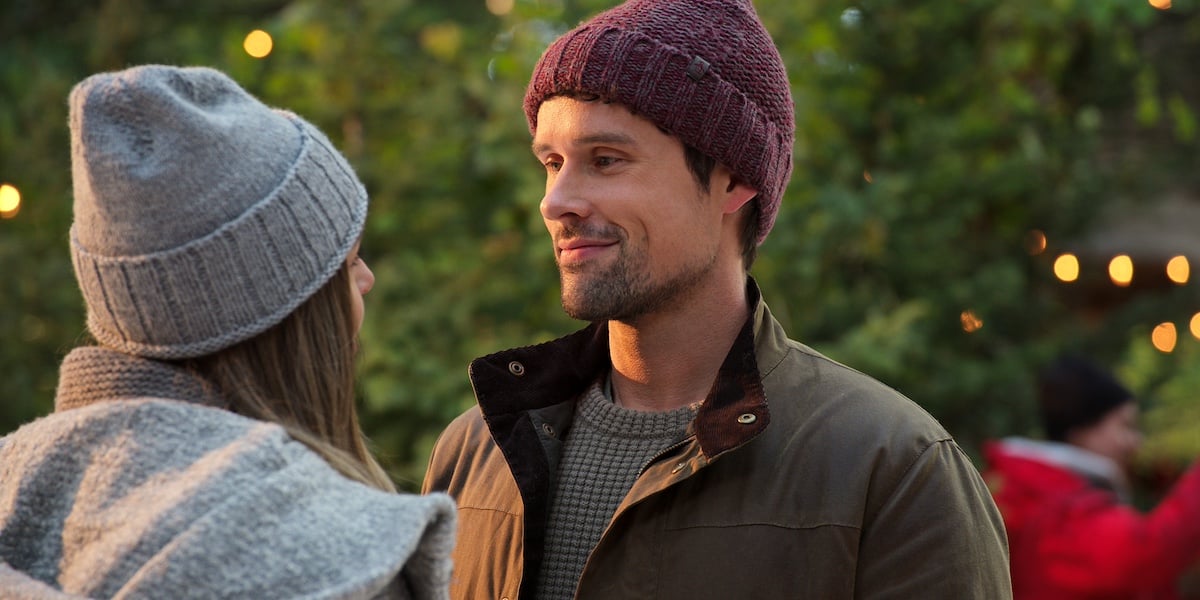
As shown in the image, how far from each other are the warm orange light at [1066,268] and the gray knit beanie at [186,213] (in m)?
5.17

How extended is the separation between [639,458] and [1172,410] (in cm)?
449

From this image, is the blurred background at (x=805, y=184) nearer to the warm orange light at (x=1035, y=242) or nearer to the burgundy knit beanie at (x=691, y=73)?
the warm orange light at (x=1035, y=242)

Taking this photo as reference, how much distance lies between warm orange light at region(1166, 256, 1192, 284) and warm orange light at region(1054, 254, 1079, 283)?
1.50 meters

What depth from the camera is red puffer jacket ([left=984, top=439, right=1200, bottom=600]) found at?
4.02 meters

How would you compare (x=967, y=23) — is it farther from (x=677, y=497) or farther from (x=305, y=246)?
(x=305, y=246)

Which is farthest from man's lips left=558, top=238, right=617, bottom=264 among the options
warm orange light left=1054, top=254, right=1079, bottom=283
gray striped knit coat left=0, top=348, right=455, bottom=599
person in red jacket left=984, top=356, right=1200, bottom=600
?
warm orange light left=1054, top=254, right=1079, bottom=283

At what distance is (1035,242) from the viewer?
5.92m

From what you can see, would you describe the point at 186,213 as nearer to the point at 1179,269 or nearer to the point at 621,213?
the point at 621,213

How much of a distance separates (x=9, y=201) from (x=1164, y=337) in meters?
5.18

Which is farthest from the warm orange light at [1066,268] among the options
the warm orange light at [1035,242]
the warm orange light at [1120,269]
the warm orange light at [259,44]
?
the warm orange light at [259,44]

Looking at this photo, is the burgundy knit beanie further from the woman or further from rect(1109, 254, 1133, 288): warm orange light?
rect(1109, 254, 1133, 288): warm orange light

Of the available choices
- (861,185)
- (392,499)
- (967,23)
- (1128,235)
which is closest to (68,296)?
(861,185)

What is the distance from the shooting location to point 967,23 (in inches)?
219

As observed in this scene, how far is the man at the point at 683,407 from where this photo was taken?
1.95 meters
